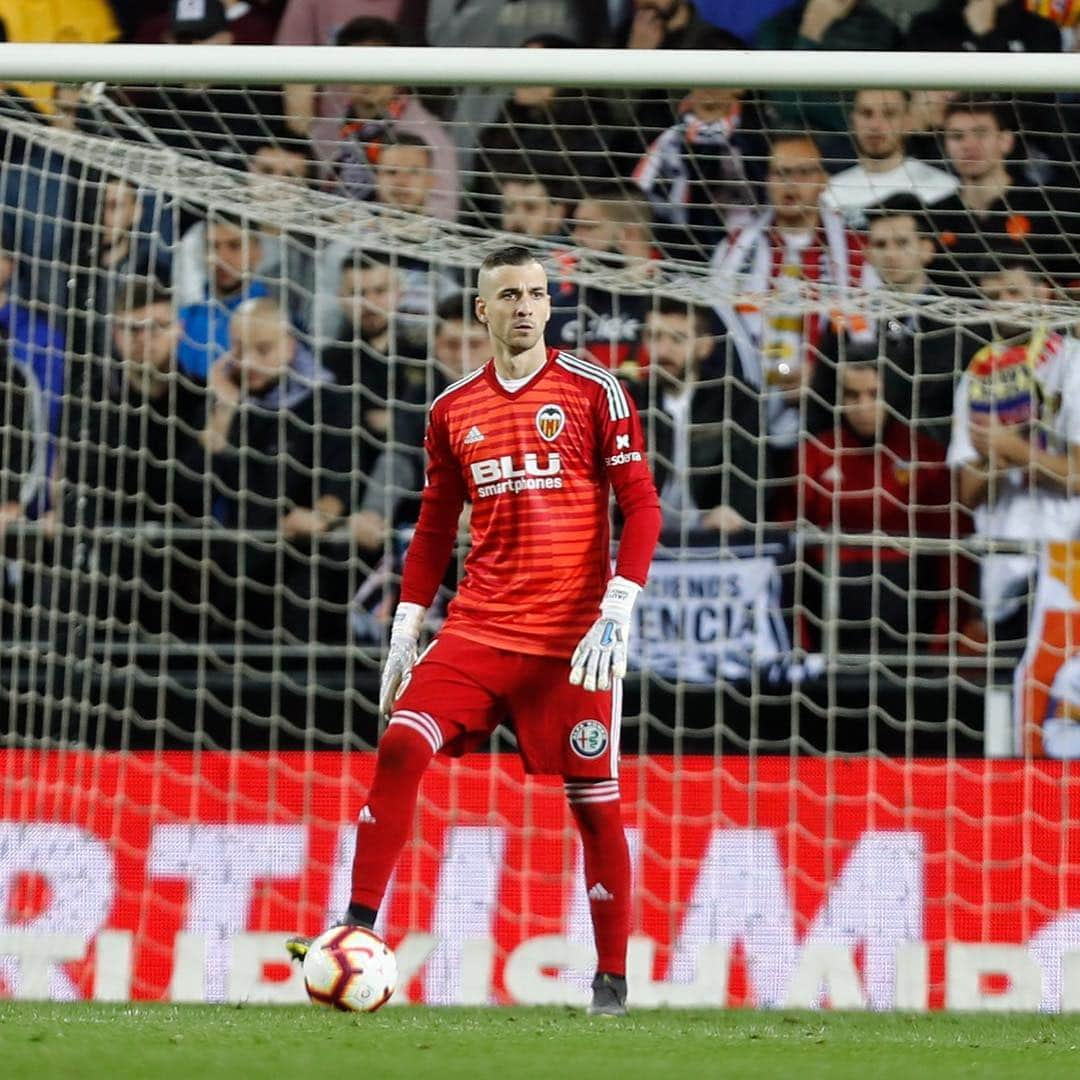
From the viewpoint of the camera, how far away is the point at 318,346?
23.0ft

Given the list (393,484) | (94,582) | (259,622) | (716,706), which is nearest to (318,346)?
(393,484)

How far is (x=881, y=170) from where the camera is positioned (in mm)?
6047

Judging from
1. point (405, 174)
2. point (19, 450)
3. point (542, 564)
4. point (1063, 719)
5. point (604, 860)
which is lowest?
point (604, 860)

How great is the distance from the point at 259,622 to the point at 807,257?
7.67 ft

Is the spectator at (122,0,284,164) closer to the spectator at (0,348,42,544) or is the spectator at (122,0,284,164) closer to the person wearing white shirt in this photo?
the spectator at (0,348,42,544)

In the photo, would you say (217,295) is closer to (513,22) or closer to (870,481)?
(513,22)

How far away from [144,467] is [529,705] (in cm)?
262

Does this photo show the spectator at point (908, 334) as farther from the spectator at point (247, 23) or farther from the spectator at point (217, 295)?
the spectator at point (247, 23)

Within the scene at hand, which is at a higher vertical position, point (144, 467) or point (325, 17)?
point (325, 17)

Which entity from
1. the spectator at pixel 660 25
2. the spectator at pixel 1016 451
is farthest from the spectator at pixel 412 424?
the spectator at pixel 1016 451

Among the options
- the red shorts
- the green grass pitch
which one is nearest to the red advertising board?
the green grass pitch

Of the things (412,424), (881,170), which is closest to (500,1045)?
(881,170)

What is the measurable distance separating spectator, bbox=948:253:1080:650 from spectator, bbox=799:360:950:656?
0.13m

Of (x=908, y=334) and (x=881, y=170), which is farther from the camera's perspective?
(x=908, y=334)
